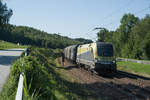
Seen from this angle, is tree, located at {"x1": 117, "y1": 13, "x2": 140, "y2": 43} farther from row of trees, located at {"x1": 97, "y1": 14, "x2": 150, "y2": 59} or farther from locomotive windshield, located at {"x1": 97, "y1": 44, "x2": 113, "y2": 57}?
locomotive windshield, located at {"x1": 97, "y1": 44, "x2": 113, "y2": 57}

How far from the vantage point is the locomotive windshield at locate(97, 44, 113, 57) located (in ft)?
57.3

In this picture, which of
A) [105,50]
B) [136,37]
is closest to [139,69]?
[105,50]

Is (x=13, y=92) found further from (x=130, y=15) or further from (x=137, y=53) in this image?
(x=130, y=15)

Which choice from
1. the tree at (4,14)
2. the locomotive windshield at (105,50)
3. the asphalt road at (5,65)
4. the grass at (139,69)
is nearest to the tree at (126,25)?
the tree at (4,14)

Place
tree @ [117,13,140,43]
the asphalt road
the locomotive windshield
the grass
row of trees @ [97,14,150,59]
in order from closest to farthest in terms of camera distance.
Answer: the asphalt road → the locomotive windshield → the grass → row of trees @ [97,14,150,59] → tree @ [117,13,140,43]

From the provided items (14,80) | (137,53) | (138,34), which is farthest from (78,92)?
(138,34)

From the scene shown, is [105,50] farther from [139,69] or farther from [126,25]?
[126,25]

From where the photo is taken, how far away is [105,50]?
17.6 metres

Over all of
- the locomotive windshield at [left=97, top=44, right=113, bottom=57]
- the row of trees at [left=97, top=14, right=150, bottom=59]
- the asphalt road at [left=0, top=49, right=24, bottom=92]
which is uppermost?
the row of trees at [left=97, top=14, right=150, bottom=59]

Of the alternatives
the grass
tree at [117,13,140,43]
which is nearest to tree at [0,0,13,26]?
the grass

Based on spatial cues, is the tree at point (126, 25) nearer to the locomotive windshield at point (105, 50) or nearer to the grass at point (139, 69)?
the grass at point (139, 69)

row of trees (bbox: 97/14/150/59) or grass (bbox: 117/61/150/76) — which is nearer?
grass (bbox: 117/61/150/76)

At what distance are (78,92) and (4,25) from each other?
39.1 m

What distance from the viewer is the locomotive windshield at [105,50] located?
17453 millimetres
